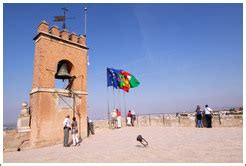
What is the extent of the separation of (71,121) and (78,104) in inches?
44.1

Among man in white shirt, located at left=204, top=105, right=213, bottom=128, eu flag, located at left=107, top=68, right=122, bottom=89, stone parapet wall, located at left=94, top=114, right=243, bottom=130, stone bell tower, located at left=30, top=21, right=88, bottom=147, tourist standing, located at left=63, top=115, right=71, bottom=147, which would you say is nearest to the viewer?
tourist standing, located at left=63, top=115, right=71, bottom=147

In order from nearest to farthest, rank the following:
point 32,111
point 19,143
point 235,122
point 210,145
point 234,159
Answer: point 234,159 → point 210,145 → point 19,143 → point 32,111 → point 235,122

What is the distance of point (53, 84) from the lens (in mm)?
11922

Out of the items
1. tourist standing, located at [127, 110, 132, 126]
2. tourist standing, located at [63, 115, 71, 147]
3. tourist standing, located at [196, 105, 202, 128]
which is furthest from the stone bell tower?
tourist standing, located at [196, 105, 202, 128]

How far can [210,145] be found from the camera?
28.2ft

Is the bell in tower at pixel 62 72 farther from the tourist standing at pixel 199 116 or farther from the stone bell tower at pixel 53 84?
the tourist standing at pixel 199 116

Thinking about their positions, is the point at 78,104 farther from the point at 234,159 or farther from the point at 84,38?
the point at 234,159

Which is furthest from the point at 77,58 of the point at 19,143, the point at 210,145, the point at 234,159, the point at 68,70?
the point at 234,159

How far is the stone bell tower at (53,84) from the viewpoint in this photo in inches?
438

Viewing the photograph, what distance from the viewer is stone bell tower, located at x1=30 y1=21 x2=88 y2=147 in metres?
11.1

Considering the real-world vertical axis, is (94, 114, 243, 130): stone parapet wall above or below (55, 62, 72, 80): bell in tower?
below

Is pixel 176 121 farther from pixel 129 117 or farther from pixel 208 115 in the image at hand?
pixel 129 117

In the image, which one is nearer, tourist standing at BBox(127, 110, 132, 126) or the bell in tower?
the bell in tower

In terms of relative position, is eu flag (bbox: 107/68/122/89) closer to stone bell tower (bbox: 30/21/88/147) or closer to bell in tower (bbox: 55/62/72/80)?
→ stone bell tower (bbox: 30/21/88/147)
